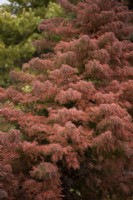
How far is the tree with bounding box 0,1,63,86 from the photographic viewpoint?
13076 millimetres

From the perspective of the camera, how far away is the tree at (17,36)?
13.1m

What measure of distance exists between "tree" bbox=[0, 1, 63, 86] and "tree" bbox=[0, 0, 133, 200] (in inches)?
196

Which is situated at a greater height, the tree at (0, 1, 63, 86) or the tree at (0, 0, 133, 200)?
the tree at (0, 0, 133, 200)

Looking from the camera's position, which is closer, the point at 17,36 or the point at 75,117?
the point at 75,117

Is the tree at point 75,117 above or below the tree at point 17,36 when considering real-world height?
above

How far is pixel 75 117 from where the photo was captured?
605cm

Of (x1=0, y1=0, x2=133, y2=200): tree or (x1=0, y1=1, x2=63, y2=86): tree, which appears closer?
(x1=0, y1=0, x2=133, y2=200): tree

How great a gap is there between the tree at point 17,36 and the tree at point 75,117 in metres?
4.98

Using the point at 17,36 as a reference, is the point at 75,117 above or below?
above

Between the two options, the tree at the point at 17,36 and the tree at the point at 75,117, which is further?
the tree at the point at 17,36

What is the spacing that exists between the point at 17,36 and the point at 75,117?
842 cm

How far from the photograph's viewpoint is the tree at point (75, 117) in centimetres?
578

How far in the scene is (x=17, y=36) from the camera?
1391 centimetres

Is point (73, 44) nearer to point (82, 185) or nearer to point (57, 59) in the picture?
point (57, 59)
